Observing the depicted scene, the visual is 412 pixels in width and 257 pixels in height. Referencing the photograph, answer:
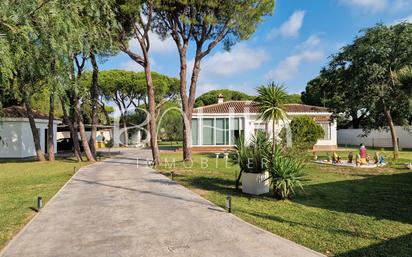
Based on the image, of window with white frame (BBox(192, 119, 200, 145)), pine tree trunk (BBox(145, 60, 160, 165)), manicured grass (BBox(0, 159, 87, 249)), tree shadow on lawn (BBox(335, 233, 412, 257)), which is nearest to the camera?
tree shadow on lawn (BBox(335, 233, 412, 257))

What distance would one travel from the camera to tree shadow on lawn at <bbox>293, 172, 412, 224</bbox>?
832cm

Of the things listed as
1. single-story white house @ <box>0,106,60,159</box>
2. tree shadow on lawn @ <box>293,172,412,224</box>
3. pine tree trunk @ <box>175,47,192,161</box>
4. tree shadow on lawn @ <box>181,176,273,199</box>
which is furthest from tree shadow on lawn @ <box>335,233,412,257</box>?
single-story white house @ <box>0,106,60,159</box>

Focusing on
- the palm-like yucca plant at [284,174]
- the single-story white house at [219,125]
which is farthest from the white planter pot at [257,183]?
the single-story white house at [219,125]

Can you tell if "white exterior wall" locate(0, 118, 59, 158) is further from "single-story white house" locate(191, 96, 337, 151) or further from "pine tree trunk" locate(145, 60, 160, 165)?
"single-story white house" locate(191, 96, 337, 151)

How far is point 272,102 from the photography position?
407 inches

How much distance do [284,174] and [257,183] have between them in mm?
1447

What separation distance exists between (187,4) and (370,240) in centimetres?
Result: 1734

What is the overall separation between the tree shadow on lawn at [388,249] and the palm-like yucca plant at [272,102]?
4.63m

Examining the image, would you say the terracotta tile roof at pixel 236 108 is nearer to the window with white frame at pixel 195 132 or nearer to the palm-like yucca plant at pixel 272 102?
the window with white frame at pixel 195 132

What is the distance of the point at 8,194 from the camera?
37.2 feet

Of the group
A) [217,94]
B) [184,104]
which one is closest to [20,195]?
[184,104]

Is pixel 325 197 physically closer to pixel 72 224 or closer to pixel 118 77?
pixel 72 224

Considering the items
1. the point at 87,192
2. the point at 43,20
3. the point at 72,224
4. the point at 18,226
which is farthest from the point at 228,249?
the point at 87,192

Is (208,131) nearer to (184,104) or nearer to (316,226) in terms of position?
(184,104)
